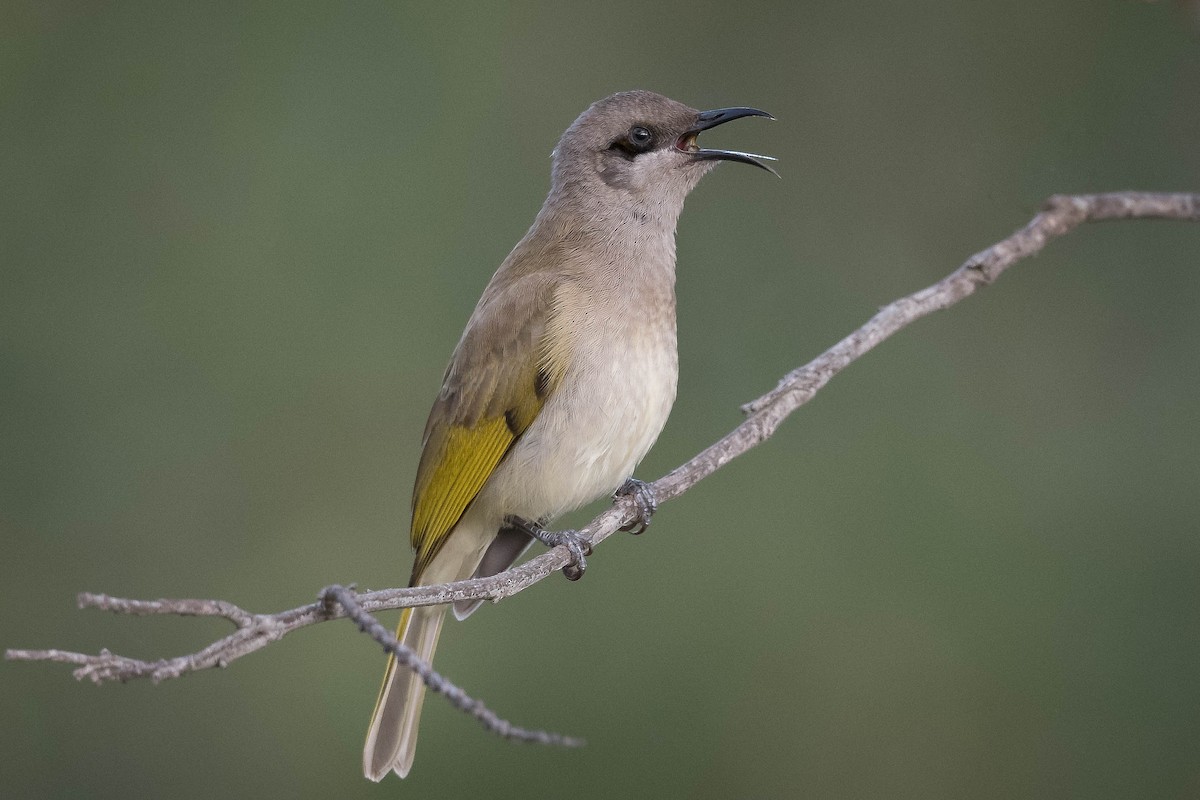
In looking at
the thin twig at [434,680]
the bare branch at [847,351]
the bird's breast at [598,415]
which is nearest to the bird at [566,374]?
the bird's breast at [598,415]

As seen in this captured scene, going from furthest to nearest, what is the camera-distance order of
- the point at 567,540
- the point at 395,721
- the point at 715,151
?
1. the point at 715,151
2. the point at 395,721
3. the point at 567,540

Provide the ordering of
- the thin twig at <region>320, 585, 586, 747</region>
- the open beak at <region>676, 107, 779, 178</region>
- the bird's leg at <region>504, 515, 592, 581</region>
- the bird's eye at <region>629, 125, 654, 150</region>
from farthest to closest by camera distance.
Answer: the bird's eye at <region>629, 125, 654, 150</region>
the open beak at <region>676, 107, 779, 178</region>
the bird's leg at <region>504, 515, 592, 581</region>
the thin twig at <region>320, 585, 586, 747</region>

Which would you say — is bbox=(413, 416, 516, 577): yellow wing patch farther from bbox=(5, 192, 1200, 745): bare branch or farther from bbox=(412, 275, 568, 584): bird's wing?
bbox=(5, 192, 1200, 745): bare branch

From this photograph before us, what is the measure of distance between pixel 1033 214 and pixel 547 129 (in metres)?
3.00

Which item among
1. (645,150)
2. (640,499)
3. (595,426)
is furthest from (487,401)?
(645,150)

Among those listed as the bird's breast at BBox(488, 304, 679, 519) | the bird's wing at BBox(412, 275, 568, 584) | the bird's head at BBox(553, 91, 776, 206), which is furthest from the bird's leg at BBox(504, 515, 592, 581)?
the bird's head at BBox(553, 91, 776, 206)

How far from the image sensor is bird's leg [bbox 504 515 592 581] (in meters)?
3.38

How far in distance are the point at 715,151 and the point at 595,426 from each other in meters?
A: 0.95

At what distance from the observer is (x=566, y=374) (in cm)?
365

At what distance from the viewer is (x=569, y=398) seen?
3637 mm

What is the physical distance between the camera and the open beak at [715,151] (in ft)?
12.5

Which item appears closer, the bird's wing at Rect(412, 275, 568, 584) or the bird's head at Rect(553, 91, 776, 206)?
the bird's wing at Rect(412, 275, 568, 584)

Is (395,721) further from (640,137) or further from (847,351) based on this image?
(640,137)

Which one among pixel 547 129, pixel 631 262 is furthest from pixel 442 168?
pixel 631 262
